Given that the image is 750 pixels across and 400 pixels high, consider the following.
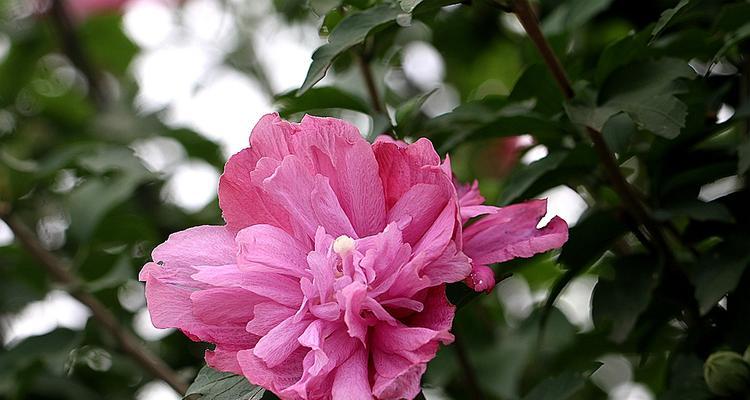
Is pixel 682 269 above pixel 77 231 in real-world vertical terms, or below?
below

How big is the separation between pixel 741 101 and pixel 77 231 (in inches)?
28.6

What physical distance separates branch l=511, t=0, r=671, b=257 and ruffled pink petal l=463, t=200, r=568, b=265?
10 cm

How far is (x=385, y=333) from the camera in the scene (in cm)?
55

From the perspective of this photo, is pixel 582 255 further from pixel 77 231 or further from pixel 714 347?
pixel 77 231

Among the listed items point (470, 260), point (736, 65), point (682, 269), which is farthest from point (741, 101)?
point (470, 260)

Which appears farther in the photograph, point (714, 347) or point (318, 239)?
point (714, 347)

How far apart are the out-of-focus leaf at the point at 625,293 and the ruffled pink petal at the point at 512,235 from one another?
0.15m

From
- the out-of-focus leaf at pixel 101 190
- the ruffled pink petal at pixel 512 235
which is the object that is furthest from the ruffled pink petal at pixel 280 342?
the out-of-focus leaf at pixel 101 190

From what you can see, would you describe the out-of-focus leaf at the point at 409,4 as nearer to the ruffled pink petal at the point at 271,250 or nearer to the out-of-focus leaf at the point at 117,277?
the ruffled pink petal at the point at 271,250

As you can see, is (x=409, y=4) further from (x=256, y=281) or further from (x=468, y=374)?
(x=468, y=374)

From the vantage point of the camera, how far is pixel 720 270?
0.68 metres

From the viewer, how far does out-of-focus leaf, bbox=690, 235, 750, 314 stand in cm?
67

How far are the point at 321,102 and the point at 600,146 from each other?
25 cm

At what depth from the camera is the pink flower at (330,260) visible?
531mm
